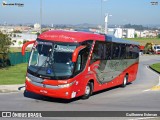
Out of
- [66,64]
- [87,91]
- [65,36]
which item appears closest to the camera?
[66,64]

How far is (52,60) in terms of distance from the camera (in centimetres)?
1502

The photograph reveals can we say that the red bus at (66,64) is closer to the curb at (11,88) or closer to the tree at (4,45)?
the curb at (11,88)

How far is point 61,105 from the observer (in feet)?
48.0

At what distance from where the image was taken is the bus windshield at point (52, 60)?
14766 millimetres

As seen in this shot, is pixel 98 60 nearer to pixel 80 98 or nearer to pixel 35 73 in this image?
pixel 80 98

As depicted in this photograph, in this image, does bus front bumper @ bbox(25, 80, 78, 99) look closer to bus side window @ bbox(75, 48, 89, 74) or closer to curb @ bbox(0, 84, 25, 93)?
bus side window @ bbox(75, 48, 89, 74)

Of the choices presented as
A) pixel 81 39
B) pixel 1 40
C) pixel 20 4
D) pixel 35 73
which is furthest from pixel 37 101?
pixel 20 4

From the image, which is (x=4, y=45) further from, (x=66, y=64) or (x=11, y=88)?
(x=66, y=64)

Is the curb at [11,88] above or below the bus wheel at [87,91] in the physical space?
below

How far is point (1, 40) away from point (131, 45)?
40.3ft

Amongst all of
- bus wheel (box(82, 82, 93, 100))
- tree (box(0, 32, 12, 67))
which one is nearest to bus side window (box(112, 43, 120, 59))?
bus wheel (box(82, 82, 93, 100))

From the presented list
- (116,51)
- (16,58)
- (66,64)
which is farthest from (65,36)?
(16,58)

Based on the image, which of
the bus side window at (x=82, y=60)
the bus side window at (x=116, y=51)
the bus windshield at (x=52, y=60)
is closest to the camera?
the bus windshield at (x=52, y=60)

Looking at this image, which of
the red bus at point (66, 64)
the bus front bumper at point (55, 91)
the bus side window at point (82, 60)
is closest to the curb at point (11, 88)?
the red bus at point (66, 64)
